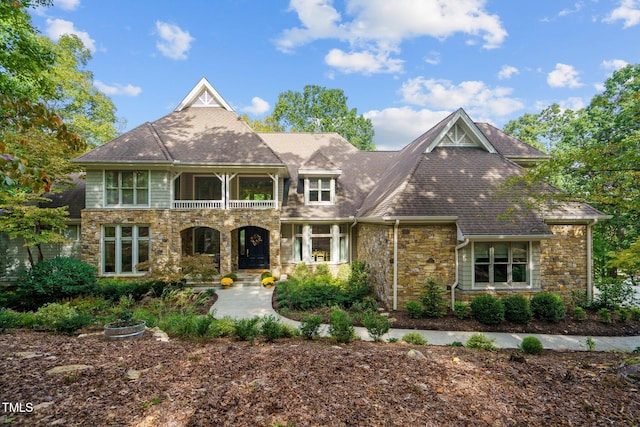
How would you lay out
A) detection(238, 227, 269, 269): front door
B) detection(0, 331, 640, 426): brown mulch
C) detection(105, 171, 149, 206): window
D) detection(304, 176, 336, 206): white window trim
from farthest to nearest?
detection(238, 227, 269, 269): front door
detection(304, 176, 336, 206): white window trim
detection(105, 171, 149, 206): window
detection(0, 331, 640, 426): brown mulch

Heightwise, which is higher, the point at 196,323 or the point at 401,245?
the point at 401,245

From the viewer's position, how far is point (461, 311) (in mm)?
8750

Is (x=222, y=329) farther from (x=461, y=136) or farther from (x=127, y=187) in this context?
(x=461, y=136)

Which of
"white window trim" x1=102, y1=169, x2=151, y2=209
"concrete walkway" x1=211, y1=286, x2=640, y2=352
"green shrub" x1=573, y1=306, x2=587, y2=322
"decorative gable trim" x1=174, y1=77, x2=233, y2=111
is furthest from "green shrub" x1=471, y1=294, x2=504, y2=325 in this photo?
"decorative gable trim" x1=174, y1=77, x2=233, y2=111

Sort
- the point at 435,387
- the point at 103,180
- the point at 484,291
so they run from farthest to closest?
the point at 103,180 → the point at 484,291 → the point at 435,387

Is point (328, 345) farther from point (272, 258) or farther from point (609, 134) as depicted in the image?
point (609, 134)

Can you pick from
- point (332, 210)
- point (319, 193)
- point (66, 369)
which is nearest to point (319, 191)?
point (319, 193)

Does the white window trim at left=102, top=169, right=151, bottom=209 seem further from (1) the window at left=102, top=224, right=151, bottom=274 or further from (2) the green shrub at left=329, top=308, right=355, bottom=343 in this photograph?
(2) the green shrub at left=329, top=308, right=355, bottom=343

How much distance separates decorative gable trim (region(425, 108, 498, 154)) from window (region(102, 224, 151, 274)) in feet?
42.9

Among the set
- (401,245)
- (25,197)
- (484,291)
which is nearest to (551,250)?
(484,291)

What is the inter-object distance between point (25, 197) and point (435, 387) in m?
15.2

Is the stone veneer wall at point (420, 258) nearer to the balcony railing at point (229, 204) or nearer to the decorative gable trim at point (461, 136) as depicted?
the decorative gable trim at point (461, 136)

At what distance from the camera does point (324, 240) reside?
47.9 ft

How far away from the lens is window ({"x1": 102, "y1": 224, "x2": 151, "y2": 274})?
12695 mm
